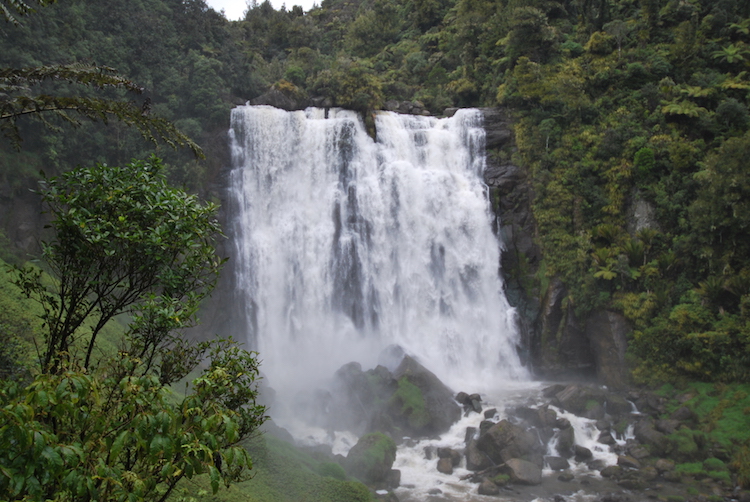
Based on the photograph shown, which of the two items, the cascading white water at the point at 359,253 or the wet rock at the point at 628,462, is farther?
the cascading white water at the point at 359,253

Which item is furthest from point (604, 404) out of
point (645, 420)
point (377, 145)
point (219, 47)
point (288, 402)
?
point (219, 47)

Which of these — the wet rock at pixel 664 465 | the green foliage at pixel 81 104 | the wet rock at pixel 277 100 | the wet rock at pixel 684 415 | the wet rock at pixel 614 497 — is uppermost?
the wet rock at pixel 277 100

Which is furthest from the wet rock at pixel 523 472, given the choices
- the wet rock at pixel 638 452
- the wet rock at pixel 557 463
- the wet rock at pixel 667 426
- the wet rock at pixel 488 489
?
the wet rock at pixel 667 426

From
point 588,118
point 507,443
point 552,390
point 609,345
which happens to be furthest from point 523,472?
point 588,118

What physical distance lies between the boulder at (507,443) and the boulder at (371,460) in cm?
316

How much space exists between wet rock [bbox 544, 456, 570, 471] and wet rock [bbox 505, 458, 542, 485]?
89 cm

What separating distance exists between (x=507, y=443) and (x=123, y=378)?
14.3 meters

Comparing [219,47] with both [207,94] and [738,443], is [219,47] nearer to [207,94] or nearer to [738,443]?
[207,94]

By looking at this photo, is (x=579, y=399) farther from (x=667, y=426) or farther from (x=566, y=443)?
(x=667, y=426)

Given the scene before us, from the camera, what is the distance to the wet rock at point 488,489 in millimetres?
13961

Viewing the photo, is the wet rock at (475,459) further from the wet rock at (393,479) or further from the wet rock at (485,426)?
the wet rock at (393,479)

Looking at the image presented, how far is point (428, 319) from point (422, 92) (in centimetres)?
1755

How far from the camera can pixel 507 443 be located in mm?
15562

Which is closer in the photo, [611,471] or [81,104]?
[81,104]
